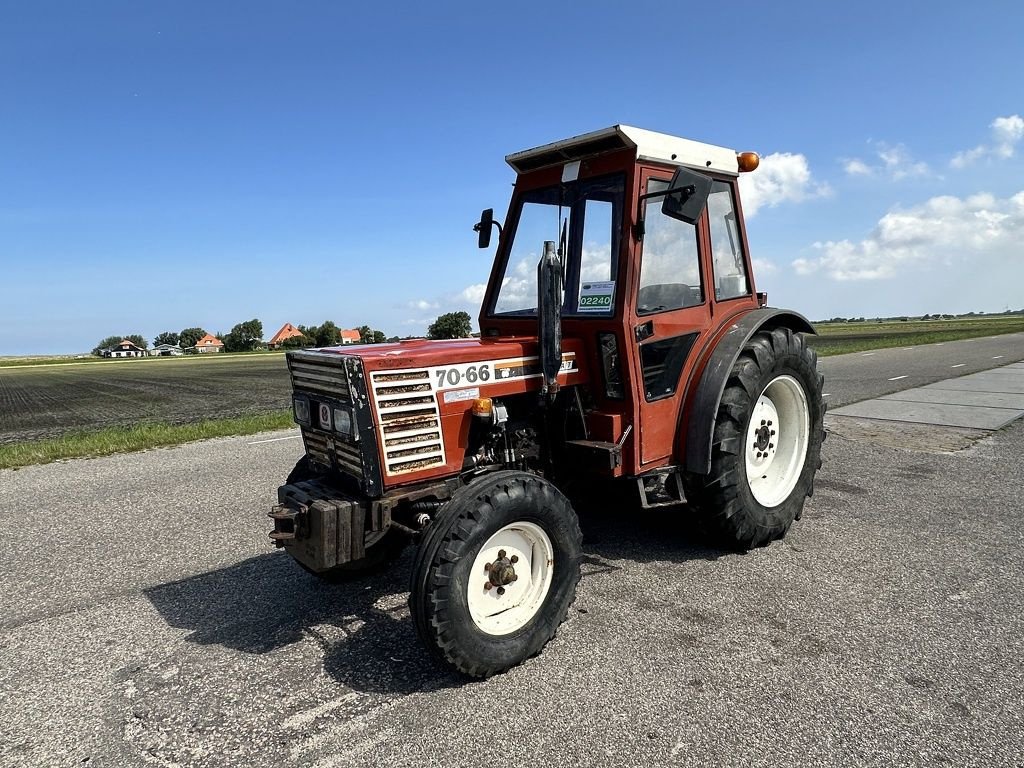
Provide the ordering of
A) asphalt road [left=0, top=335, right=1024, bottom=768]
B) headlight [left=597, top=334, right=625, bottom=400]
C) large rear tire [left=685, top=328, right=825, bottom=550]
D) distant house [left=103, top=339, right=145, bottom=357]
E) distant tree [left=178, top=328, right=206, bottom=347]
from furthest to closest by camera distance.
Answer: distant tree [left=178, top=328, right=206, bottom=347], distant house [left=103, top=339, right=145, bottom=357], large rear tire [left=685, top=328, right=825, bottom=550], headlight [left=597, top=334, right=625, bottom=400], asphalt road [left=0, top=335, right=1024, bottom=768]

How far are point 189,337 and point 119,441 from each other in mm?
126235

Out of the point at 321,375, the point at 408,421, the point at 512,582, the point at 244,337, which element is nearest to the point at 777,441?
the point at 512,582

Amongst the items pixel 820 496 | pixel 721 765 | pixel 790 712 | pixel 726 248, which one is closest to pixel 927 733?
pixel 790 712

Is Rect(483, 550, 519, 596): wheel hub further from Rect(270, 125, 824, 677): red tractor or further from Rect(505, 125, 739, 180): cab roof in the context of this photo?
Rect(505, 125, 739, 180): cab roof

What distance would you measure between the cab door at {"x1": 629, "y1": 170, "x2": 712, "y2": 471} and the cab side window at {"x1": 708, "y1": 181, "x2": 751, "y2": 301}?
20cm

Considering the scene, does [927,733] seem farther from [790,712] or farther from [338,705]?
[338,705]

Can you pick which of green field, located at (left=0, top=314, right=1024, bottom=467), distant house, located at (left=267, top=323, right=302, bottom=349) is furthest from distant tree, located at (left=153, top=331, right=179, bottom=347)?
green field, located at (left=0, top=314, right=1024, bottom=467)

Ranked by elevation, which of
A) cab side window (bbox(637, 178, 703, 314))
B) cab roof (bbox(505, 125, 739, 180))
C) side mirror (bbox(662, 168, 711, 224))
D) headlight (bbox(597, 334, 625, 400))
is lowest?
headlight (bbox(597, 334, 625, 400))

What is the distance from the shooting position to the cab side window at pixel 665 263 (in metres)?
3.81

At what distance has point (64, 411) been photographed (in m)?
15.6

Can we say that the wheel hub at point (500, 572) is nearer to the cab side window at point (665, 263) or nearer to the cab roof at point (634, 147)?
the cab side window at point (665, 263)

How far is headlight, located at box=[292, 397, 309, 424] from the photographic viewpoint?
3.61 m

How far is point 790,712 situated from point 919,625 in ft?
3.80

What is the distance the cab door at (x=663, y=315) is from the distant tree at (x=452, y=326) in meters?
1.55
